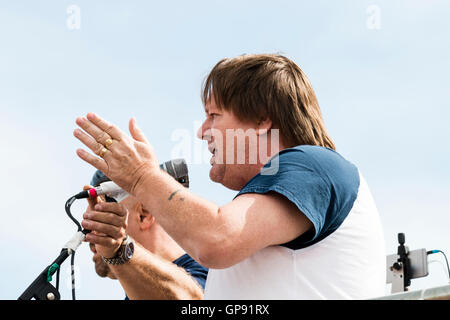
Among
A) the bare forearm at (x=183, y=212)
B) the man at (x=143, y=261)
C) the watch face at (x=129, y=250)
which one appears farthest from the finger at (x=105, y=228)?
the bare forearm at (x=183, y=212)

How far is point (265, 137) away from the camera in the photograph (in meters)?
2.38

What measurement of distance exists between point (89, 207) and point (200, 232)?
1.24 meters

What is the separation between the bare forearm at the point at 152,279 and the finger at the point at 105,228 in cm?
26

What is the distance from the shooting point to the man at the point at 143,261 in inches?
115

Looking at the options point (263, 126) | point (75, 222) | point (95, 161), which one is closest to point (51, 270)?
point (75, 222)

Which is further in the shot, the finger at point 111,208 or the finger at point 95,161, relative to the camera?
the finger at point 111,208

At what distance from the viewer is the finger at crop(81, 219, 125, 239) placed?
2.80 meters

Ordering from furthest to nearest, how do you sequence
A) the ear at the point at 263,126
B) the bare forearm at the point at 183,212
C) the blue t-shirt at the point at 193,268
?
the blue t-shirt at the point at 193,268, the ear at the point at 263,126, the bare forearm at the point at 183,212

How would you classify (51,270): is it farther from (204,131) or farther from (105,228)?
(204,131)

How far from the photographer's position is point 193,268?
3.67 m

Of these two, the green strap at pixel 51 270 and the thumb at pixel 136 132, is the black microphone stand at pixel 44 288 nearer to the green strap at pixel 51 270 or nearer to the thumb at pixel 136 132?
the green strap at pixel 51 270

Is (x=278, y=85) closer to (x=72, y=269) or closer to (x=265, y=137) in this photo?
(x=265, y=137)

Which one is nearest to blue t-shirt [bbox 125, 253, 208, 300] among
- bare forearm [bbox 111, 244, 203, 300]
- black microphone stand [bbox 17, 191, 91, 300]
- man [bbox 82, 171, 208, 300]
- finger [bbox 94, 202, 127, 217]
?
man [bbox 82, 171, 208, 300]

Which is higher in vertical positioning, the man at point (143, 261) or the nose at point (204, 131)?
the nose at point (204, 131)
